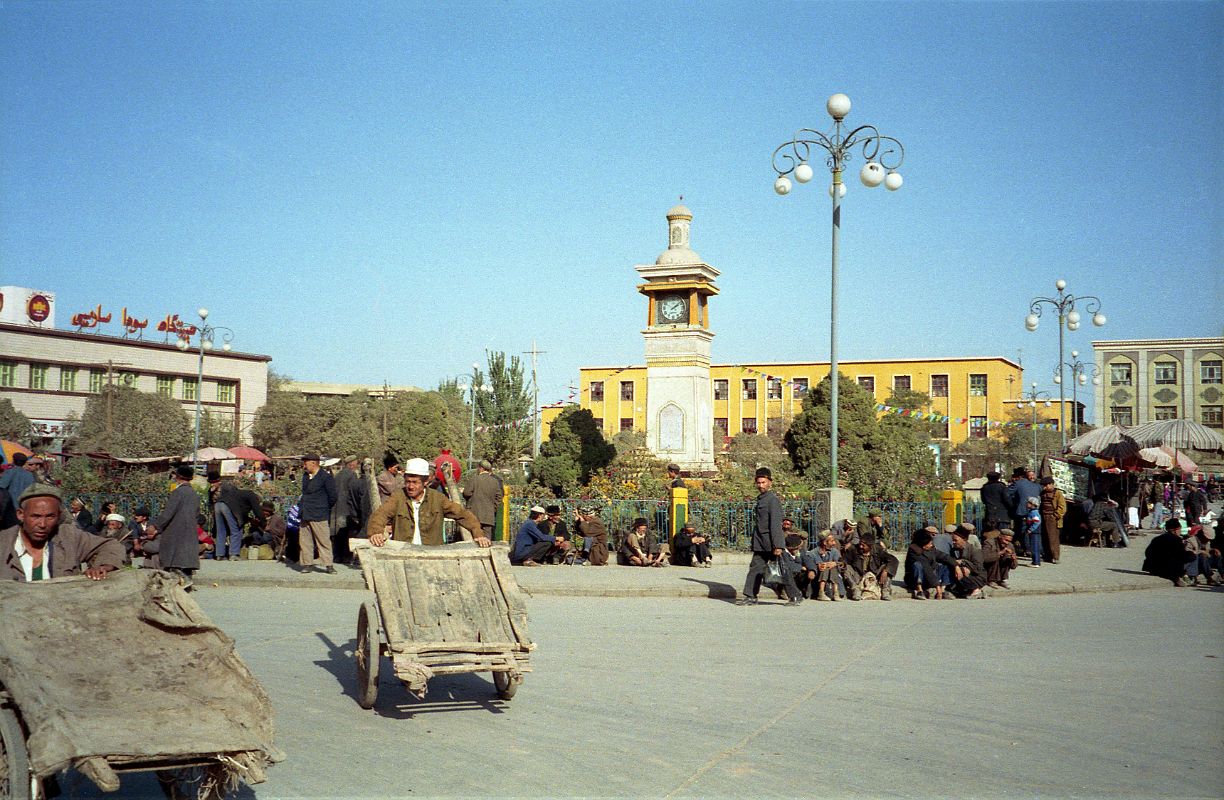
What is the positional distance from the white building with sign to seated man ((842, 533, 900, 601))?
164 feet

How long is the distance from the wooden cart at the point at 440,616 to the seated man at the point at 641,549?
10.3m

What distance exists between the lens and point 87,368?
223ft

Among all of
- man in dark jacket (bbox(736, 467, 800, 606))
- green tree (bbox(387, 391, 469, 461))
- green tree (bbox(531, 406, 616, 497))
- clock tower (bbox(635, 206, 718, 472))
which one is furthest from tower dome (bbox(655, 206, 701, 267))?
green tree (bbox(387, 391, 469, 461))

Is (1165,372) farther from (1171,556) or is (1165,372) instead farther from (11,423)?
(11,423)

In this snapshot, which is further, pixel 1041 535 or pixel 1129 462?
pixel 1129 462

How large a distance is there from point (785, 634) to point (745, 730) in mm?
4544

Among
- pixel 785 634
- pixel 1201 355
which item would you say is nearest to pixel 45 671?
pixel 785 634

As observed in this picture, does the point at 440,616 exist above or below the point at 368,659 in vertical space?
above

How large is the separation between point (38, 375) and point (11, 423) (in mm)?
8741

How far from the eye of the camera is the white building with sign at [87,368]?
64.1 meters

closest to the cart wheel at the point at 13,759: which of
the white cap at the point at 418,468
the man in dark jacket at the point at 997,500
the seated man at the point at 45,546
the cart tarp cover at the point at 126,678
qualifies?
the cart tarp cover at the point at 126,678

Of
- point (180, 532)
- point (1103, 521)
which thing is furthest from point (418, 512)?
point (1103, 521)

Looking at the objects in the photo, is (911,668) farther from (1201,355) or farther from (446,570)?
(1201,355)

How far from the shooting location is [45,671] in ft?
14.5
